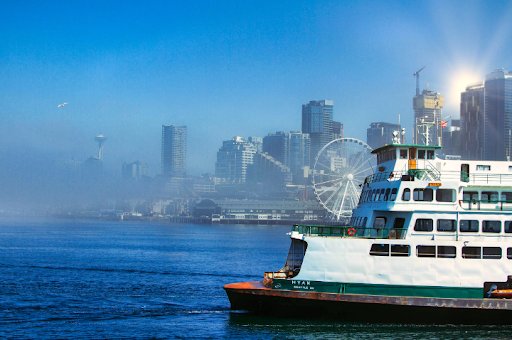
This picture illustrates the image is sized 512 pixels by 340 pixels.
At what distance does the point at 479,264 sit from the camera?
99.0 ft

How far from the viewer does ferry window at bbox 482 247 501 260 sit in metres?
30.3

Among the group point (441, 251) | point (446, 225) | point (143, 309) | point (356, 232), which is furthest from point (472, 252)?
point (143, 309)

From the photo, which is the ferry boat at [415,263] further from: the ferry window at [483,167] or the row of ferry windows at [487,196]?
the ferry window at [483,167]

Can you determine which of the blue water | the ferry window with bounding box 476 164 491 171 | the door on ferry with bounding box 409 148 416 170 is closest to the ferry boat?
the ferry window with bounding box 476 164 491 171

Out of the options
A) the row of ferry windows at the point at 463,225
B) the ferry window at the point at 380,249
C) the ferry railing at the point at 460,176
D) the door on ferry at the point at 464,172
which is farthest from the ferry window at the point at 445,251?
the door on ferry at the point at 464,172

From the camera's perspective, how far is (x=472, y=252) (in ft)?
99.8

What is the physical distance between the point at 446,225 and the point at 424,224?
842mm

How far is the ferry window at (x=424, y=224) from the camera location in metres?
31.0

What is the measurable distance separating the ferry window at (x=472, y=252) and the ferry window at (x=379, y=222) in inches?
130

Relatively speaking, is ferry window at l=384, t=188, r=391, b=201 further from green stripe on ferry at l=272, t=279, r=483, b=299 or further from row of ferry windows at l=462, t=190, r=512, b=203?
green stripe on ferry at l=272, t=279, r=483, b=299

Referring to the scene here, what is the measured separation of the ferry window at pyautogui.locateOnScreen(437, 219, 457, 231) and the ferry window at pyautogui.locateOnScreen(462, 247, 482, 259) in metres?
1.02

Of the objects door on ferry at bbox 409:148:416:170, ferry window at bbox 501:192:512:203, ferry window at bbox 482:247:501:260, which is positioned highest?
door on ferry at bbox 409:148:416:170

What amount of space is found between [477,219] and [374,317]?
5.51 meters

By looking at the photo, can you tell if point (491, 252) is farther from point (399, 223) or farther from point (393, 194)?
point (393, 194)
